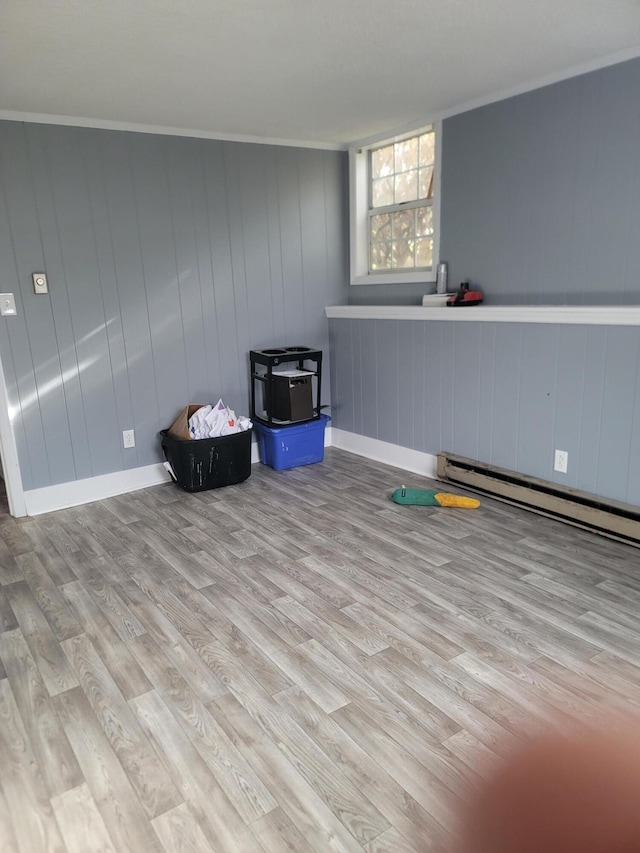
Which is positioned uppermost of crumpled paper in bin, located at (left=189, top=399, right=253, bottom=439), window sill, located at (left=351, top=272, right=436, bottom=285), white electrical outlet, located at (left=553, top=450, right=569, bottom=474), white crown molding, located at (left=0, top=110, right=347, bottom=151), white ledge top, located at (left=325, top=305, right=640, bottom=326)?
white crown molding, located at (left=0, top=110, right=347, bottom=151)

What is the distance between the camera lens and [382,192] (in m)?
4.25

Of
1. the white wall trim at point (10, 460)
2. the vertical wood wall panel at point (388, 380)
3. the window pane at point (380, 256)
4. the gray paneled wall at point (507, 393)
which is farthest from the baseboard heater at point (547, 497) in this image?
the white wall trim at point (10, 460)

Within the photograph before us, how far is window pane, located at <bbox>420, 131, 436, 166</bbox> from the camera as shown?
3.76 m

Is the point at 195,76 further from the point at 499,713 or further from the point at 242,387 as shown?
the point at 499,713

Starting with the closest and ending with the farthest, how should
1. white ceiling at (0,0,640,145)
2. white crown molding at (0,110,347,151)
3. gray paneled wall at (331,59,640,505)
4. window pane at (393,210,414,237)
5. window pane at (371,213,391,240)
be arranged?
white ceiling at (0,0,640,145), gray paneled wall at (331,59,640,505), white crown molding at (0,110,347,151), window pane at (393,210,414,237), window pane at (371,213,391,240)

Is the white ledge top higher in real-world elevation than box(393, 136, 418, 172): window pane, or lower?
lower

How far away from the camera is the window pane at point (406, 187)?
13.0ft

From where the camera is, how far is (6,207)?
3.15m

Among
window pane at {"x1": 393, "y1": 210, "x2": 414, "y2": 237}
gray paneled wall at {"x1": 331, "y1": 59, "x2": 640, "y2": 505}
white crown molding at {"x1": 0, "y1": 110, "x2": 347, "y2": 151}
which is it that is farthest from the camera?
window pane at {"x1": 393, "y1": 210, "x2": 414, "y2": 237}

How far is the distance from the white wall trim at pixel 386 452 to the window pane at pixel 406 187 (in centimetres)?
170

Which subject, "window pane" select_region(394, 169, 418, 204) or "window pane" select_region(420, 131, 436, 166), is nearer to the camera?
"window pane" select_region(420, 131, 436, 166)

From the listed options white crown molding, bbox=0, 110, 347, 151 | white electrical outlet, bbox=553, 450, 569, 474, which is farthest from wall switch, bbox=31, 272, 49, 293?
white electrical outlet, bbox=553, 450, 569, 474

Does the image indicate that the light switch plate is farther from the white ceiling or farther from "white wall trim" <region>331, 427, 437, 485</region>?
"white wall trim" <region>331, 427, 437, 485</region>

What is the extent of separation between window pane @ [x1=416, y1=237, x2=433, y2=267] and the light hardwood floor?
1.72m
